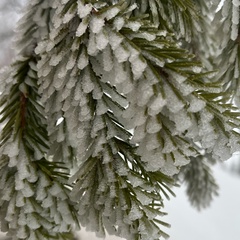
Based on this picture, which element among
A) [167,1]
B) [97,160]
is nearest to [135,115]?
[97,160]

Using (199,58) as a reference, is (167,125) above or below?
below

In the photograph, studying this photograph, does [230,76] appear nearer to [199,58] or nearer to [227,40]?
[227,40]

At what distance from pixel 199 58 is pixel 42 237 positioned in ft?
2.14

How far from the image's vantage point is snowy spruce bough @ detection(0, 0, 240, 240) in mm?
732

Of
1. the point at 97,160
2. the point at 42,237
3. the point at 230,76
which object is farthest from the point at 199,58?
the point at 42,237

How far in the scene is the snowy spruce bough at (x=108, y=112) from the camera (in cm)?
73

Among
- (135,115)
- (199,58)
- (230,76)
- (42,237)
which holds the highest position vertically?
(199,58)

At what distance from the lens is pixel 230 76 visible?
1.01m

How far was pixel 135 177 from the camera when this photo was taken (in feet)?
2.73

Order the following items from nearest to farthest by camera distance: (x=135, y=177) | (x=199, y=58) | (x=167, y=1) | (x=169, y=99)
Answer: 1. (x=169, y=99)
2. (x=135, y=177)
3. (x=167, y=1)
4. (x=199, y=58)

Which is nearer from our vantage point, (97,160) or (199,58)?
(97,160)

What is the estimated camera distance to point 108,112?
0.87 metres

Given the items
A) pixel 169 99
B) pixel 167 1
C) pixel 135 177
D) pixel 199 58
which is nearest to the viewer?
pixel 169 99

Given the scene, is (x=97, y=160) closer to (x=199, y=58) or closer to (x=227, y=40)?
(x=227, y=40)
